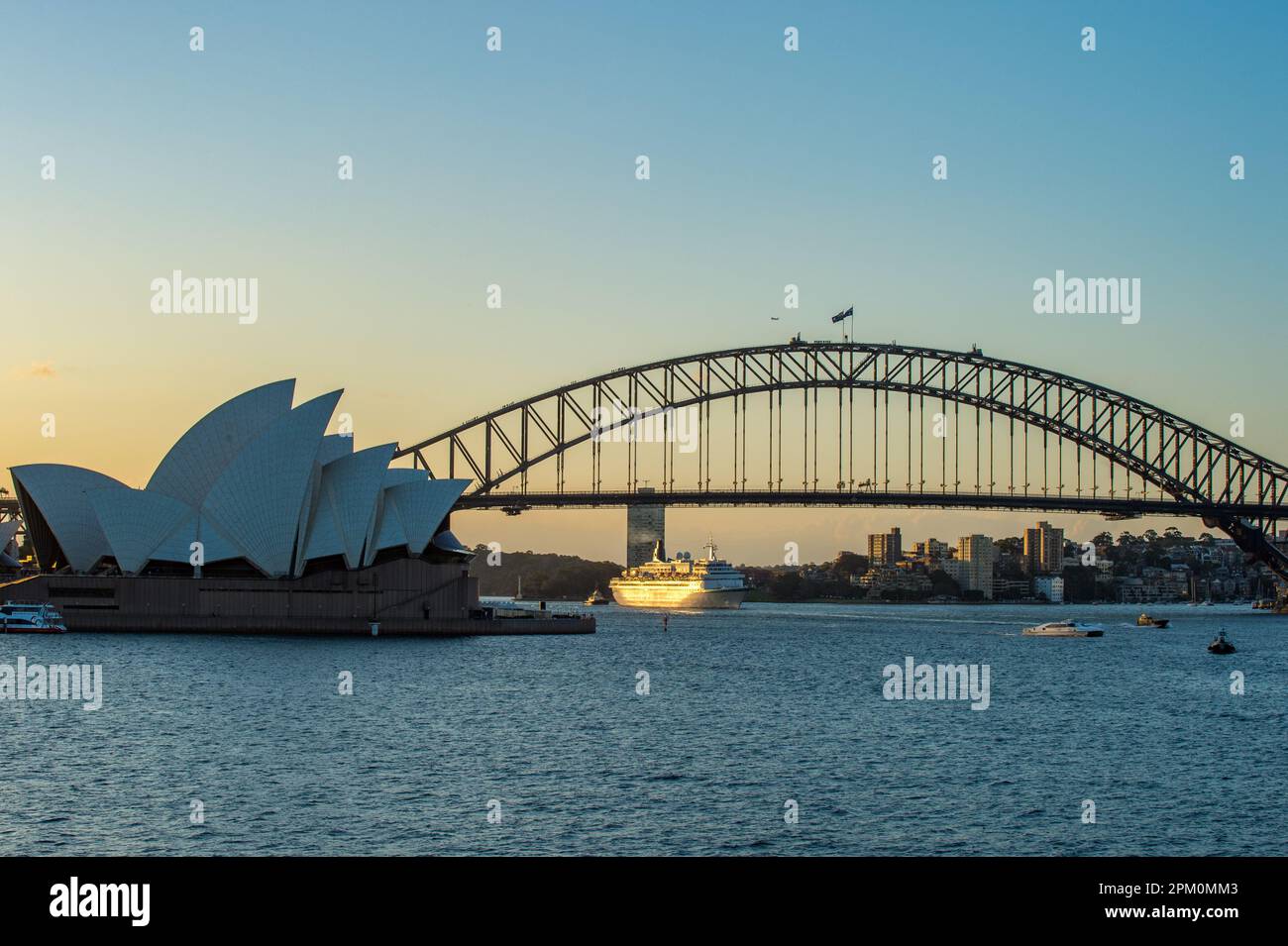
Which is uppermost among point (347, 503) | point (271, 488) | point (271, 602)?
point (271, 488)

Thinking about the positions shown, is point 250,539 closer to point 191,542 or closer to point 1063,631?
point 191,542

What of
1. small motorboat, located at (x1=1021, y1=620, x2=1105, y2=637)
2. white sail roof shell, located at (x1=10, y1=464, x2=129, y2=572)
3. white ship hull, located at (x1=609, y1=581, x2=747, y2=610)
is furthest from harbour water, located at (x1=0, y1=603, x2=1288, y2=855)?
white ship hull, located at (x1=609, y1=581, x2=747, y2=610)

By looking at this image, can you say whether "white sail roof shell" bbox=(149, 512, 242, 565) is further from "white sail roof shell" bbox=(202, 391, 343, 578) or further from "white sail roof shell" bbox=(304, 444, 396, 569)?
"white sail roof shell" bbox=(304, 444, 396, 569)

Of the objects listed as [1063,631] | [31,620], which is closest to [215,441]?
[31,620]

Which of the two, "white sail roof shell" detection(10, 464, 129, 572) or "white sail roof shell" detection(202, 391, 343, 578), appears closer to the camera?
"white sail roof shell" detection(202, 391, 343, 578)

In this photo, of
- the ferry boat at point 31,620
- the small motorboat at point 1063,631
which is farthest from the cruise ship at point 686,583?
the ferry boat at point 31,620
